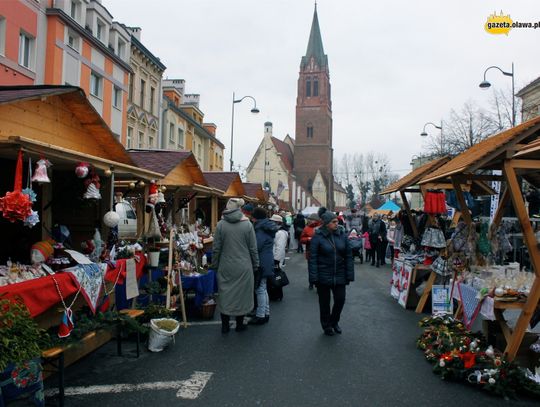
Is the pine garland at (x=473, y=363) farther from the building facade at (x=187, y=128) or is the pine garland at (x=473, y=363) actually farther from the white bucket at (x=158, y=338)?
the building facade at (x=187, y=128)

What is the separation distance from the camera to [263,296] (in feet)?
24.9

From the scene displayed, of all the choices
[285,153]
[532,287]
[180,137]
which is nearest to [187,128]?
[180,137]

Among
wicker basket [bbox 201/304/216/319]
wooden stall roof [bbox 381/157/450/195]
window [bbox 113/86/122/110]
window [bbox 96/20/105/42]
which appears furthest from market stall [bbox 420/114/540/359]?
window [bbox 113/86/122/110]

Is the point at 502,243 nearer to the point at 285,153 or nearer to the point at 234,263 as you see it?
the point at 234,263

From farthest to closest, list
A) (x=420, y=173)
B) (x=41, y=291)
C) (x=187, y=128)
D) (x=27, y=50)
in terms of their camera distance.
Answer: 1. (x=187, y=128)
2. (x=27, y=50)
3. (x=420, y=173)
4. (x=41, y=291)

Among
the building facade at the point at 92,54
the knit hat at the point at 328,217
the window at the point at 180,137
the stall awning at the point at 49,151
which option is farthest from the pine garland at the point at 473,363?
the window at the point at 180,137

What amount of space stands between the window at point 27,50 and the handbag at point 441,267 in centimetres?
1796

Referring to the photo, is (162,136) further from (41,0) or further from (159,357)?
(159,357)

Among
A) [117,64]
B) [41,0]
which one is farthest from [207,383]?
[117,64]

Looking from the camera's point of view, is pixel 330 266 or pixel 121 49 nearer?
pixel 330 266

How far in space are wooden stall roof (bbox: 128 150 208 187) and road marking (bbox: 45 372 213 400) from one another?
17.8 feet

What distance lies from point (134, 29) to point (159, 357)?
97.6 ft

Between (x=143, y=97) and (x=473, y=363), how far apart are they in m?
28.7

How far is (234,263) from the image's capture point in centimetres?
681
